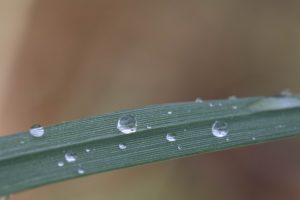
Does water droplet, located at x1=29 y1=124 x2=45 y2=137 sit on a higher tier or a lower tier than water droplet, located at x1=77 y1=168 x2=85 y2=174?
higher

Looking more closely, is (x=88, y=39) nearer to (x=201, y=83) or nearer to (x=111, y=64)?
(x=111, y=64)

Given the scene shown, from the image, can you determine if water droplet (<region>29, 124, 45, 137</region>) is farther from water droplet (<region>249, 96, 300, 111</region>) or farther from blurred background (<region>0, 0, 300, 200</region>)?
blurred background (<region>0, 0, 300, 200</region>)

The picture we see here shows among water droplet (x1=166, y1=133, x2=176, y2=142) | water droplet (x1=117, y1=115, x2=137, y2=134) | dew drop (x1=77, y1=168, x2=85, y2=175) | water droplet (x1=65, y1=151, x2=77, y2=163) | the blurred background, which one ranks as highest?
the blurred background

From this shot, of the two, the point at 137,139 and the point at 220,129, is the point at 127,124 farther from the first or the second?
the point at 220,129

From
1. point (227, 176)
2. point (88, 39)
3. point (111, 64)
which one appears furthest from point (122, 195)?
point (88, 39)

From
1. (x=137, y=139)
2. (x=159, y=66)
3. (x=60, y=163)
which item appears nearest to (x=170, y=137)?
(x=137, y=139)

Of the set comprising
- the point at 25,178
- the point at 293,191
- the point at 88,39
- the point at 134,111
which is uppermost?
the point at 88,39

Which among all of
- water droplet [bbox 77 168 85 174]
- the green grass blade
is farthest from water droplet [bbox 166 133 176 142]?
water droplet [bbox 77 168 85 174]
